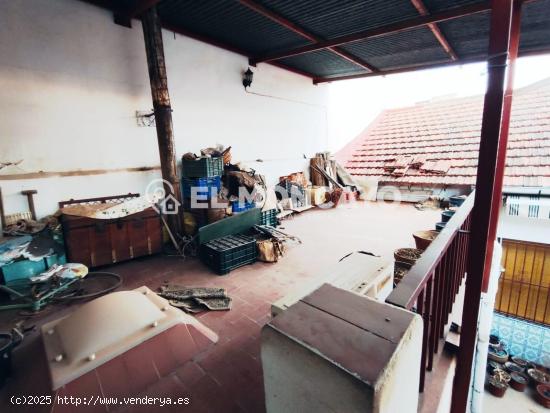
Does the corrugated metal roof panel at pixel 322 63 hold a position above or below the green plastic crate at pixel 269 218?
above

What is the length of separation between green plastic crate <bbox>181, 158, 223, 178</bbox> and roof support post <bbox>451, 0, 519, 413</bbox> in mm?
3779

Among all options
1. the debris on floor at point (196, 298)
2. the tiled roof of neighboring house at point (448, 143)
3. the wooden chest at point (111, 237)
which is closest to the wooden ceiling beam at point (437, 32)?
the tiled roof of neighboring house at point (448, 143)

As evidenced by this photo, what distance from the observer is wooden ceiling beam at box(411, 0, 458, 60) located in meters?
4.03

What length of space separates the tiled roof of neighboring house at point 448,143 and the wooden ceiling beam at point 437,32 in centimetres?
225

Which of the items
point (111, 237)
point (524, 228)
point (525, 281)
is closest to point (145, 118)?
point (111, 237)

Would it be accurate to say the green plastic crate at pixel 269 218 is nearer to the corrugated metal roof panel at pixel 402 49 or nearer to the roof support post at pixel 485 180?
the roof support post at pixel 485 180

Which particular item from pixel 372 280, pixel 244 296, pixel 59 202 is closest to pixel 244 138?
pixel 59 202

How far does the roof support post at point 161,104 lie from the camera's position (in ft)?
12.9

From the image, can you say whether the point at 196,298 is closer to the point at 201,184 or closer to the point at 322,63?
the point at 201,184

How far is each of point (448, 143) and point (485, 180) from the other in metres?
7.25

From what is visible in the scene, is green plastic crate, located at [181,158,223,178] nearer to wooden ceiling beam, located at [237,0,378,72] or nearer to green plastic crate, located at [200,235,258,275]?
green plastic crate, located at [200,235,258,275]

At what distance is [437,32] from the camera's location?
195 inches

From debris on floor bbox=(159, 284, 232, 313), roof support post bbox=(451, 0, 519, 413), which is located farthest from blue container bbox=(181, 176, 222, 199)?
roof support post bbox=(451, 0, 519, 413)

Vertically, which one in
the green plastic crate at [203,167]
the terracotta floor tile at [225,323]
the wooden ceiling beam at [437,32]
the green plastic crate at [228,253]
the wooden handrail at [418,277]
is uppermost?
the wooden ceiling beam at [437,32]
